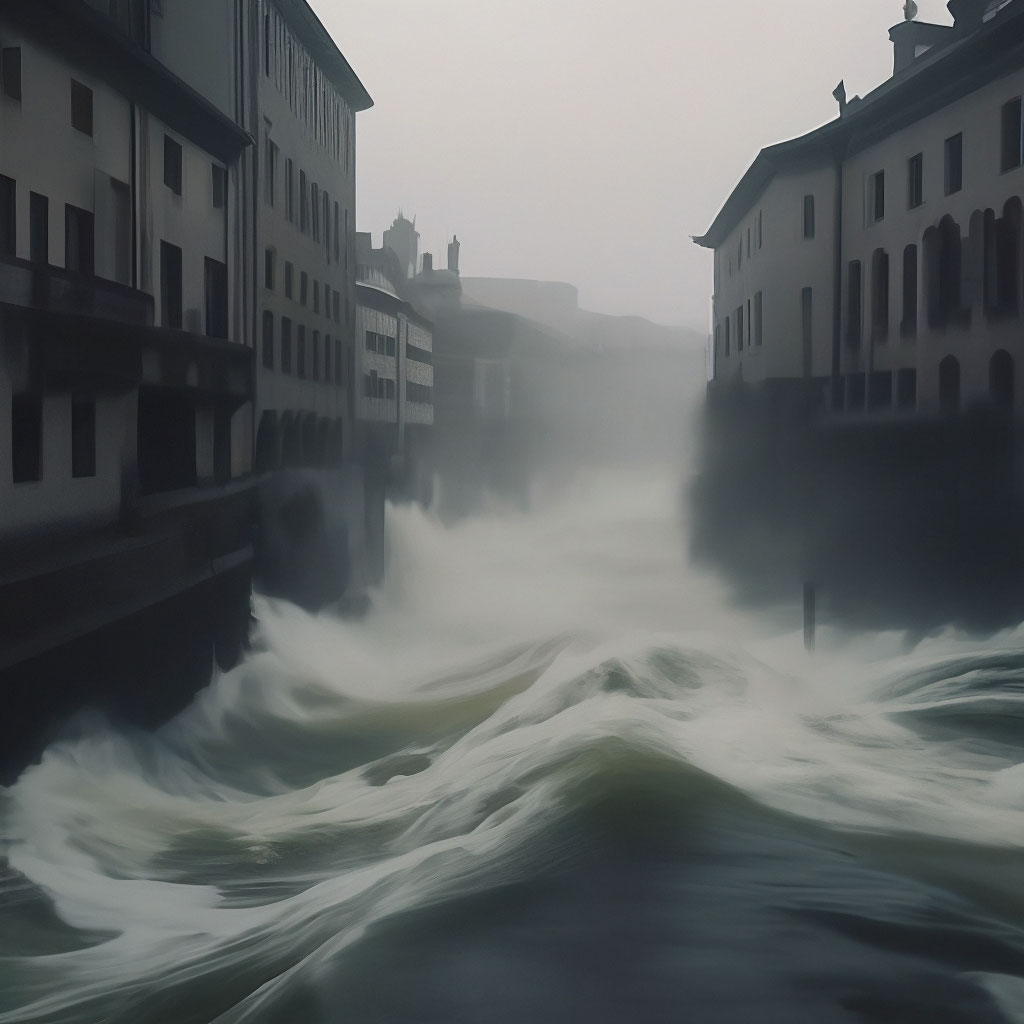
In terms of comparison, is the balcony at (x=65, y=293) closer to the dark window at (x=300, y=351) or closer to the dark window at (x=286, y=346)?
the dark window at (x=286, y=346)

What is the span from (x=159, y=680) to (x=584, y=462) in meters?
35.3

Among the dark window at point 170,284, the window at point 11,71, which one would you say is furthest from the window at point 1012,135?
the window at point 11,71

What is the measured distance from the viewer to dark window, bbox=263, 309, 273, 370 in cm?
2031

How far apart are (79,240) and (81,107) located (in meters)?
1.25

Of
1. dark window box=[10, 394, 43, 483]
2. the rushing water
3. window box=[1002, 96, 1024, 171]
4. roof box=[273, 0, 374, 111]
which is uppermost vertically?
roof box=[273, 0, 374, 111]

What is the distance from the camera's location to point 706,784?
395 inches

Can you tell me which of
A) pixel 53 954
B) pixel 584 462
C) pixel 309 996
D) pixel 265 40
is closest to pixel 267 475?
pixel 265 40

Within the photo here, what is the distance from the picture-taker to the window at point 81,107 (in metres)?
13.1

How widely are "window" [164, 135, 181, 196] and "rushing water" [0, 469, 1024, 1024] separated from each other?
5682mm

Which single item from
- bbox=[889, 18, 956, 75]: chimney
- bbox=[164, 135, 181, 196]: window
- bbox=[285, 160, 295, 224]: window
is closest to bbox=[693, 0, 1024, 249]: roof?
bbox=[889, 18, 956, 75]: chimney

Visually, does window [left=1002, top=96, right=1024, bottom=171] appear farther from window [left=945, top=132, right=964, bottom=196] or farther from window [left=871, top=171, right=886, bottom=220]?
window [left=871, top=171, right=886, bottom=220]

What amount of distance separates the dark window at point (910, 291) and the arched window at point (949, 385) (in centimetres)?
101

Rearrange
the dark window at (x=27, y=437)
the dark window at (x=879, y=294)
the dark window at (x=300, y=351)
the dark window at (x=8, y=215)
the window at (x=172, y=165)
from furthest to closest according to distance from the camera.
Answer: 1. the dark window at (x=300, y=351)
2. the dark window at (x=879, y=294)
3. the window at (x=172, y=165)
4. the dark window at (x=8, y=215)
5. the dark window at (x=27, y=437)

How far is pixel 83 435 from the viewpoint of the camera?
1244cm
